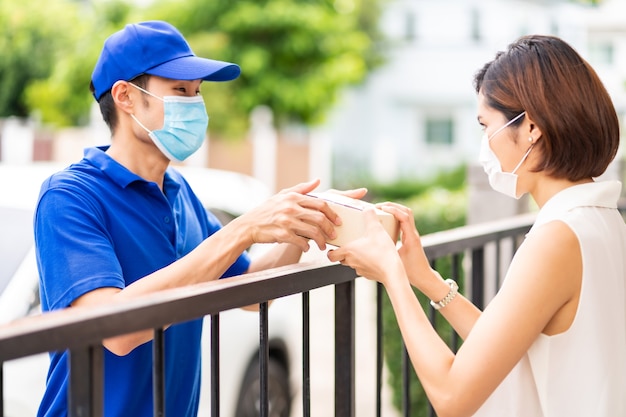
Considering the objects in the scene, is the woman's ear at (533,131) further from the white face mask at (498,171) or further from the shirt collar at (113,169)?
the shirt collar at (113,169)

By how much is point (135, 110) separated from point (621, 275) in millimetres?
1285

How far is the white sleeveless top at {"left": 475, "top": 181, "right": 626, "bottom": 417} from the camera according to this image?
1.76 m

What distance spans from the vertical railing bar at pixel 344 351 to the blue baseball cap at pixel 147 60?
68cm

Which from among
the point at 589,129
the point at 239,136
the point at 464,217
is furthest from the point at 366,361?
the point at 239,136

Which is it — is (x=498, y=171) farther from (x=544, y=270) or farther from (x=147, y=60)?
(x=147, y=60)

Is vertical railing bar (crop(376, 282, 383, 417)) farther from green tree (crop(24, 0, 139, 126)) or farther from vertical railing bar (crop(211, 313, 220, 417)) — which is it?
green tree (crop(24, 0, 139, 126))

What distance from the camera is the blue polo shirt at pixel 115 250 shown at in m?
1.89

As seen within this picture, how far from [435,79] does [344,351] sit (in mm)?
28629

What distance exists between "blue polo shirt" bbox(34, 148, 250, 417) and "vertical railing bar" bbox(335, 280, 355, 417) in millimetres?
377

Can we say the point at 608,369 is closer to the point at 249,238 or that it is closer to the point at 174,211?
the point at 249,238

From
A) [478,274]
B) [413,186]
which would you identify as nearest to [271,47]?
[413,186]

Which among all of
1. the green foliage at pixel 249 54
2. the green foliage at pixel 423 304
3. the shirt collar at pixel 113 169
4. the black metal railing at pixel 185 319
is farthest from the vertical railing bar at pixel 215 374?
the green foliage at pixel 249 54

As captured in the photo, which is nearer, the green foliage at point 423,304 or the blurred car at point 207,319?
the blurred car at point 207,319

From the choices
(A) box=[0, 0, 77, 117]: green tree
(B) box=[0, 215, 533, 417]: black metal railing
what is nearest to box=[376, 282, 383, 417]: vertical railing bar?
(B) box=[0, 215, 533, 417]: black metal railing
